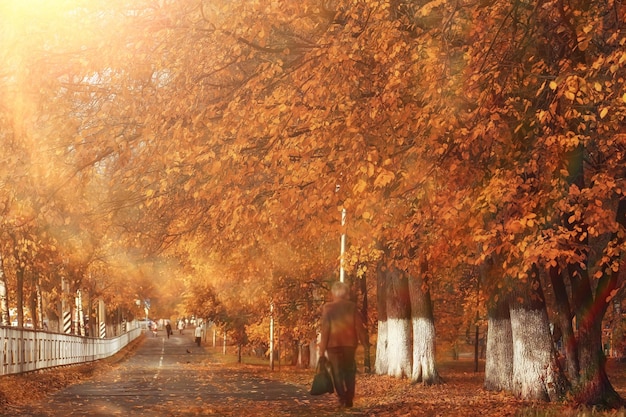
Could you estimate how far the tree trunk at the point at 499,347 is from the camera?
23.8 metres

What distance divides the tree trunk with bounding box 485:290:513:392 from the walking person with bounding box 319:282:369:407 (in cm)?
847

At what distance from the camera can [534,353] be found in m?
20.6

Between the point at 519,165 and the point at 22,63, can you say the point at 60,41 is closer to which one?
the point at 22,63

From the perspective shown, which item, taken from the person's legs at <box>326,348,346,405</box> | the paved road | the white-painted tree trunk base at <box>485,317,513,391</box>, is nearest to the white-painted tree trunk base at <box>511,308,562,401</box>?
the white-painted tree trunk base at <box>485,317,513,391</box>

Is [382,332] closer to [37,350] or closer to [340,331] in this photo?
[37,350]

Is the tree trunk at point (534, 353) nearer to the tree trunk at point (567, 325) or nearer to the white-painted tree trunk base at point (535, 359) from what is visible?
the white-painted tree trunk base at point (535, 359)

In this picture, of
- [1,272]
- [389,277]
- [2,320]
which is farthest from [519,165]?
[2,320]

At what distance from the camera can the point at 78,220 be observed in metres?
23.2

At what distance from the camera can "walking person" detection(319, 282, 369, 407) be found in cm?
1561

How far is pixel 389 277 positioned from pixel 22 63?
1907cm

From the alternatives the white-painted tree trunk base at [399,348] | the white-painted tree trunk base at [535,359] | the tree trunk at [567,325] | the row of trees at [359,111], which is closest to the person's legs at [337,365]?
the row of trees at [359,111]

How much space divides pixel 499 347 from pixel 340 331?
9211 mm

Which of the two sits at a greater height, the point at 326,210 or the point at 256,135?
the point at 256,135

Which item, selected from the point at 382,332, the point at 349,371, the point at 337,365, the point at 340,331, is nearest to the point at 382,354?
the point at 382,332
